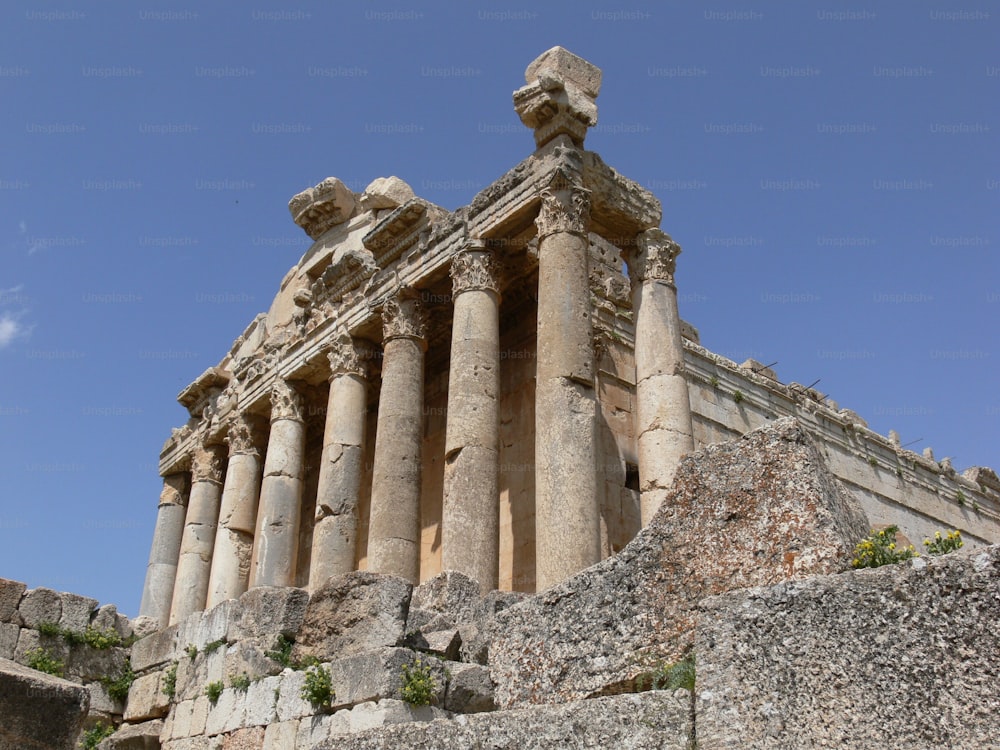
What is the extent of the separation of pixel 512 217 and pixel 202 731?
9.00 metres

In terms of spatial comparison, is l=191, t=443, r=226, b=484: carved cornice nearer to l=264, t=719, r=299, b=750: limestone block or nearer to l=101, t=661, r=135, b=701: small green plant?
l=101, t=661, r=135, b=701: small green plant

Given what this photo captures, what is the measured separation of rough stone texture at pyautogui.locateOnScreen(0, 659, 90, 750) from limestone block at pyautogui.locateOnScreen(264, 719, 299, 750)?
3638 millimetres

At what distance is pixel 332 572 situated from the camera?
54.0ft

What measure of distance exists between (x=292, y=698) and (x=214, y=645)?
1.74 metres

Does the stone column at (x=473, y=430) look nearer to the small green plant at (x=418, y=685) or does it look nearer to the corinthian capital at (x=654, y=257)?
the corinthian capital at (x=654, y=257)

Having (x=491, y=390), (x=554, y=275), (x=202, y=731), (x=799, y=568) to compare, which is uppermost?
(x=554, y=275)

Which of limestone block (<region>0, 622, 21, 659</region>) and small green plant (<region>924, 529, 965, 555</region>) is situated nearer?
small green plant (<region>924, 529, 965, 555</region>)

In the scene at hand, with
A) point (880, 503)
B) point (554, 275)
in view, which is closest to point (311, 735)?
point (554, 275)

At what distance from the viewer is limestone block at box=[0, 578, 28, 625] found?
11.6 meters

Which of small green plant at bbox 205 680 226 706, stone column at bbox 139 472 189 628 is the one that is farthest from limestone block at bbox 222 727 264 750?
stone column at bbox 139 472 189 628

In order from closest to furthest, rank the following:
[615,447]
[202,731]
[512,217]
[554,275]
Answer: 1. [202,731]
2. [554,275]
3. [512,217]
4. [615,447]

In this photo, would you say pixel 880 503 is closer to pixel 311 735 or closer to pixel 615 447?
pixel 615 447

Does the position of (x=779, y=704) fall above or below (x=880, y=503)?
below

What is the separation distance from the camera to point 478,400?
47.9 ft
